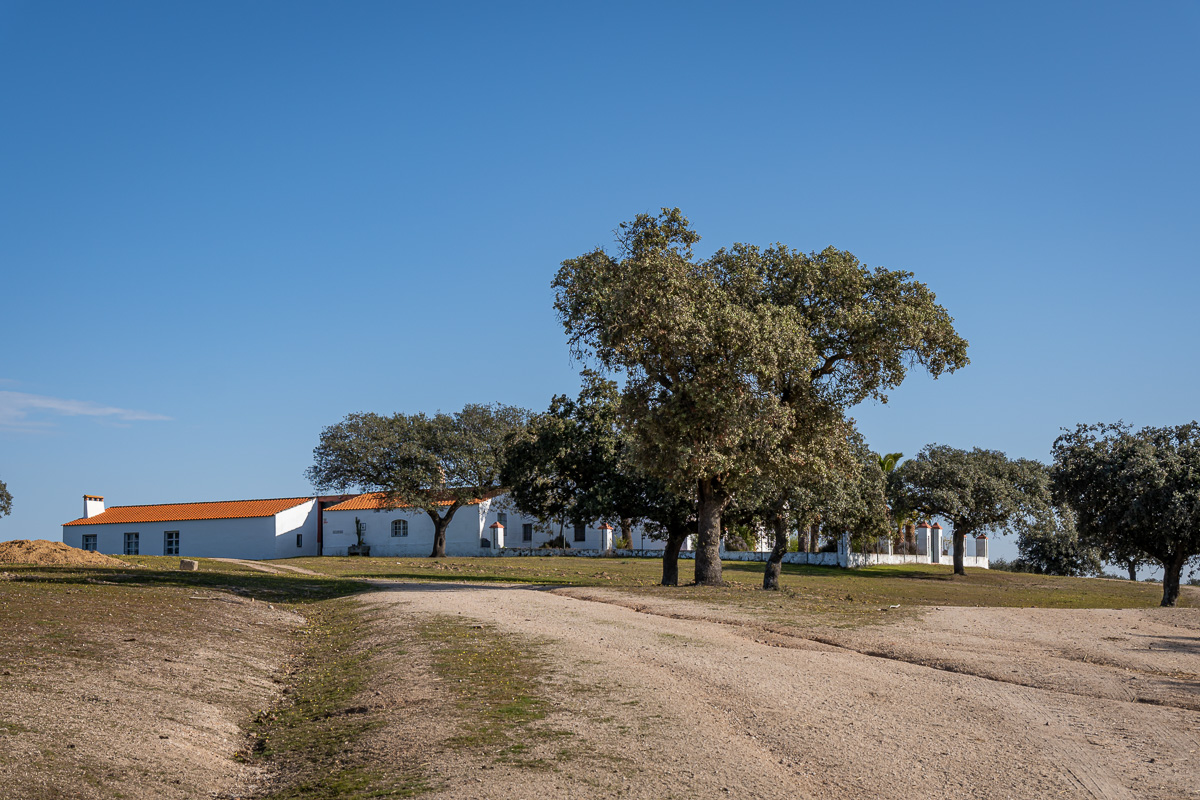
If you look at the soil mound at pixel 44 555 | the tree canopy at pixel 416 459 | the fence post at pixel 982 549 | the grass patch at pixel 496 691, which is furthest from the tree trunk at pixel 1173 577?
the fence post at pixel 982 549

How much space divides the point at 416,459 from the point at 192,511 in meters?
21.8

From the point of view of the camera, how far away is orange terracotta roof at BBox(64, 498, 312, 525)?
67875mm

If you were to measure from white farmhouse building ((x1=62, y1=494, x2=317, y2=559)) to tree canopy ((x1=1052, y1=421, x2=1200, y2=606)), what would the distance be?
55071mm

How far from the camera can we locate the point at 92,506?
7325 cm

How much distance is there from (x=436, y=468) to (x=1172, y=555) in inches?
1738

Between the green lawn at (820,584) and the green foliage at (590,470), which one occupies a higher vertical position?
the green foliage at (590,470)

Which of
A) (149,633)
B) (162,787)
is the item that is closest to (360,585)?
(149,633)

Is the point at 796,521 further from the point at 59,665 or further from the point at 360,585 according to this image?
the point at 59,665

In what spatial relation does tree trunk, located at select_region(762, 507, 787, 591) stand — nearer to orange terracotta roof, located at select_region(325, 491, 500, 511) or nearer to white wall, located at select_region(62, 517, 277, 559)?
orange terracotta roof, located at select_region(325, 491, 500, 511)

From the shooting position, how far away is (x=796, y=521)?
31.7 meters

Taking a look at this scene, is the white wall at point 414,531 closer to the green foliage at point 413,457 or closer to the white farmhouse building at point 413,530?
the white farmhouse building at point 413,530

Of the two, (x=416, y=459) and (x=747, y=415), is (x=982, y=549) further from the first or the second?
(x=747, y=415)

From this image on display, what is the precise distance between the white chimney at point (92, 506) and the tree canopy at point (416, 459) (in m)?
22.6

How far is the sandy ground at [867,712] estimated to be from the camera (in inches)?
263
